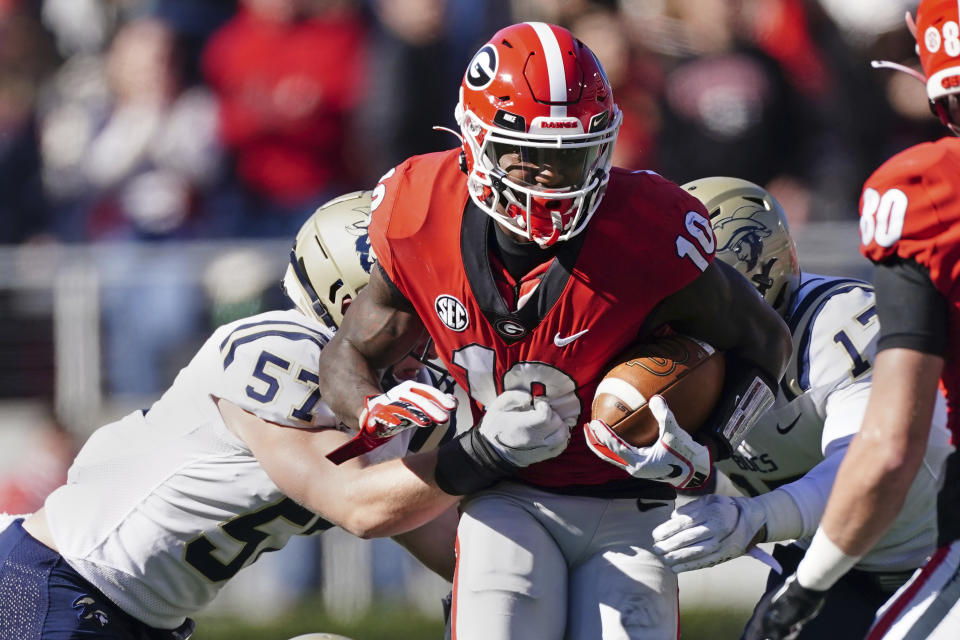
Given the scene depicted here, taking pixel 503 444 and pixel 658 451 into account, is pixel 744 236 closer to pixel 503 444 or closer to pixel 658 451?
pixel 658 451

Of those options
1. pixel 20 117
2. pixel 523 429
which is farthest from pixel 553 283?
pixel 20 117

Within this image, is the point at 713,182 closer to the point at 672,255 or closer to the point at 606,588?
the point at 672,255

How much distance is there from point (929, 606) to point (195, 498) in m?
1.85

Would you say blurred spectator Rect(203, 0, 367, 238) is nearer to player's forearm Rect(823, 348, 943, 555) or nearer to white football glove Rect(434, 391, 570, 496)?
white football glove Rect(434, 391, 570, 496)

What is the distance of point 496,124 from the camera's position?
333cm

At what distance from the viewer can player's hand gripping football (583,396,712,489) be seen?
3158 millimetres

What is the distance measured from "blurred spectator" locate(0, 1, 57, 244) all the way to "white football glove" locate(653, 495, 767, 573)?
499 centimetres

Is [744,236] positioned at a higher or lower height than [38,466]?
higher

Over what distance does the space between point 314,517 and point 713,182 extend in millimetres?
1530

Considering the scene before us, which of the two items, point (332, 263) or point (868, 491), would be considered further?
point (332, 263)

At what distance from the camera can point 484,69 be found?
340cm

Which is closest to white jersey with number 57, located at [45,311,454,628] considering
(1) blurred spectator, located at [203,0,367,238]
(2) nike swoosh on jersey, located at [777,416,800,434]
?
(2) nike swoosh on jersey, located at [777,416,800,434]

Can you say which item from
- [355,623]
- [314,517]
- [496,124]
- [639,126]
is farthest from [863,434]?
[639,126]

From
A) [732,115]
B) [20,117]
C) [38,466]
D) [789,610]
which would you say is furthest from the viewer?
[20,117]
